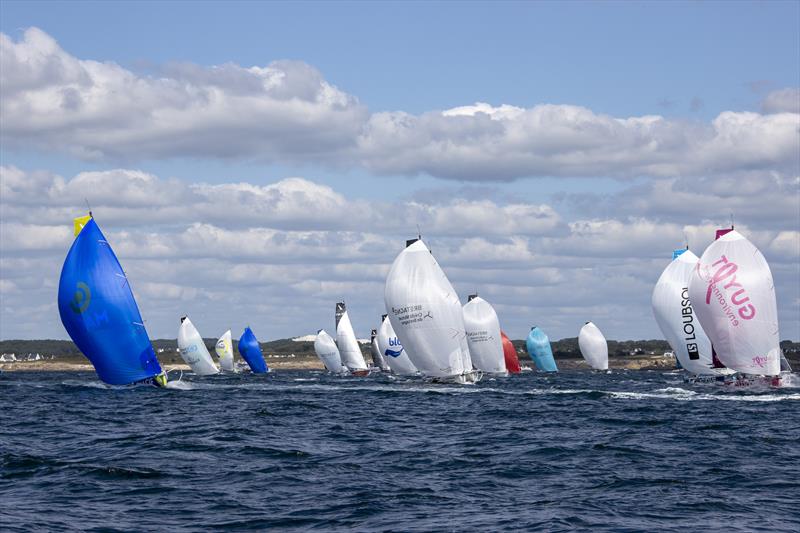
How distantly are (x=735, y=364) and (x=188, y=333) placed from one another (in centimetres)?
7882

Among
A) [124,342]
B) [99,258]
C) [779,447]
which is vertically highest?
[99,258]

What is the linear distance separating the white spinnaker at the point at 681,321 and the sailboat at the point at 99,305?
126 ft

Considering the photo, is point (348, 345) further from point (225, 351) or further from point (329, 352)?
point (225, 351)

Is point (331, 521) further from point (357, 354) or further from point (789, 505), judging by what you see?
point (357, 354)

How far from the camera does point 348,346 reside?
14450 cm

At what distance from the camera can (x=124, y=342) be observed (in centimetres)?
6362

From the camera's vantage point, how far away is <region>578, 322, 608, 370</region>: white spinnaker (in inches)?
6137

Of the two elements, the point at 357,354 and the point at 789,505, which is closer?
the point at 789,505

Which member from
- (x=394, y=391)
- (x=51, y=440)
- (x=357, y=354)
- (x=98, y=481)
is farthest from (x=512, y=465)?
(x=357, y=354)

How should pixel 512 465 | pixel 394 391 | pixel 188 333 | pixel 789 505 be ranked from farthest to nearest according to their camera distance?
pixel 188 333
pixel 394 391
pixel 512 465
pixel 789 505

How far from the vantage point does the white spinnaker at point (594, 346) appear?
15588cm

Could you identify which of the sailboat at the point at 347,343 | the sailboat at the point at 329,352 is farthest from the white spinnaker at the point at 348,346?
the sailboat at the point at 329,352

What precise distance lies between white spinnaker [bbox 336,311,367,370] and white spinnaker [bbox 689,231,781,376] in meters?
79.2

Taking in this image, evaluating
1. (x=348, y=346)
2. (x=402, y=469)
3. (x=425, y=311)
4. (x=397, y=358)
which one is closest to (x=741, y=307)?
(x=425, y=311)
